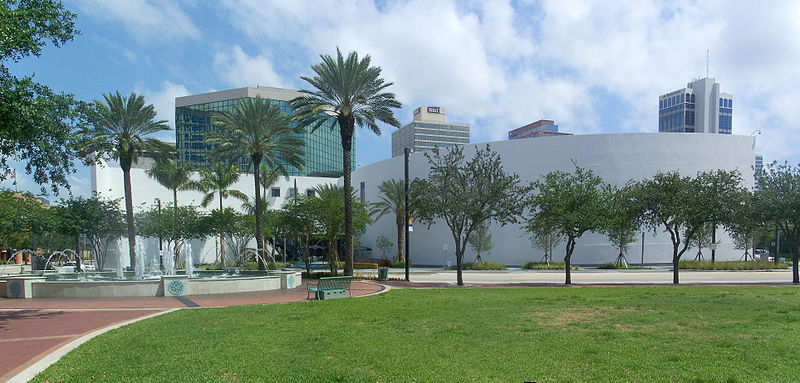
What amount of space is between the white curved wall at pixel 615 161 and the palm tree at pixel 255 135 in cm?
2823

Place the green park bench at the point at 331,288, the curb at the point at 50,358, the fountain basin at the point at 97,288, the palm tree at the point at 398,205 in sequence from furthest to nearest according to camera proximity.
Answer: the palm tree at the point at 398,205 < the fountain basin at the point at 97,288 < the green park bench at the point at 331,288 < the curb at the point at 50,358

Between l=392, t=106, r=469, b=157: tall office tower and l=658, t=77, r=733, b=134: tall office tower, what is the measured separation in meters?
69.8

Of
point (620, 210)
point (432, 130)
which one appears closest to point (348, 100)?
point (620, 210)

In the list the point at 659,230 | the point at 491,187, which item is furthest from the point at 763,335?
the point at 659,230

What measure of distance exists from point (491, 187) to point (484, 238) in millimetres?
27287

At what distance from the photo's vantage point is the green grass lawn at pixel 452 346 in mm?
6914

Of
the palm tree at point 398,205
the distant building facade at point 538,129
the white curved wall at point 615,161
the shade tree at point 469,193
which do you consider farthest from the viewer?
the distant building facade at point 538,129

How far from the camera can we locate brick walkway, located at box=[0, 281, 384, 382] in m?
9.09

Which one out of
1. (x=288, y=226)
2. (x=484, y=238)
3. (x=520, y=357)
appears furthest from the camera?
(x=484, y=238)

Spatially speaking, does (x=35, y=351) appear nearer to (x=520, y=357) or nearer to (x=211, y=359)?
(x=211, y=359)

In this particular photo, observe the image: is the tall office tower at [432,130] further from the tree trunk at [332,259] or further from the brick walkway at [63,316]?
the brick walkway at [63,316]

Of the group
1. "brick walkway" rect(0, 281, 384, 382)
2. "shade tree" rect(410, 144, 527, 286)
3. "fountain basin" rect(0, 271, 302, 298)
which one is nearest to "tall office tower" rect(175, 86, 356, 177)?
"shade tree" rect(410, 144, 527, 286)

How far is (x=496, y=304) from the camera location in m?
14.8

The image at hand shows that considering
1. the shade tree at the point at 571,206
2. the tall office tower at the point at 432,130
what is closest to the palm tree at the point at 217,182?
the shade tree at the point at 571,206
